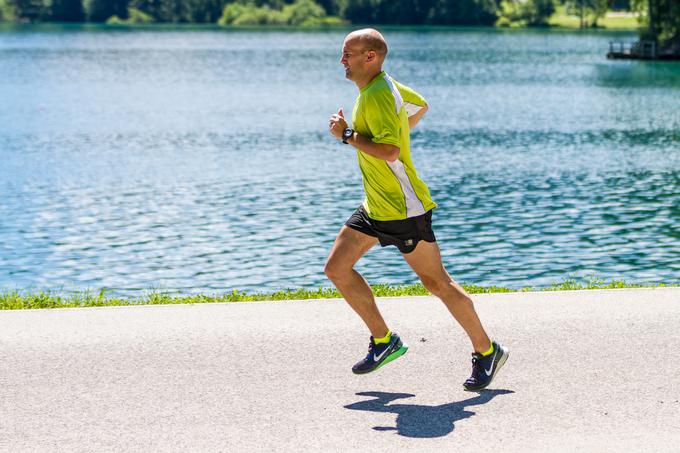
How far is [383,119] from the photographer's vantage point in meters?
6.02

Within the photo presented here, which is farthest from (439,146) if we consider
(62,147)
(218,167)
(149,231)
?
(149,231)

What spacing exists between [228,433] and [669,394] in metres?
2.41

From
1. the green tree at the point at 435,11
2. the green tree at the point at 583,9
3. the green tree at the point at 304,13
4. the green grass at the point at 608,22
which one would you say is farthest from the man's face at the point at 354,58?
the green tree at the point at 304,13

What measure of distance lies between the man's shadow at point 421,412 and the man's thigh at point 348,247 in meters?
0.75

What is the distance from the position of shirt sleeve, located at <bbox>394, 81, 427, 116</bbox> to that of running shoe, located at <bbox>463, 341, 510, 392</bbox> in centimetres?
141

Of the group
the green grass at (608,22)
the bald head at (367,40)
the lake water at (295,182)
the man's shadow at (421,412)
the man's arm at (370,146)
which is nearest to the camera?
the man's shadow at (421,412)

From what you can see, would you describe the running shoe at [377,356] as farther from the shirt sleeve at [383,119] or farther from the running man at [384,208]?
the shirt sleeve at [383,119]

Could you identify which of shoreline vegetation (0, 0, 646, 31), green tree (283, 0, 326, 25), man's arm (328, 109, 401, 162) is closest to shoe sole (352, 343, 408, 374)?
man's arm (328, 109, 401, 162)

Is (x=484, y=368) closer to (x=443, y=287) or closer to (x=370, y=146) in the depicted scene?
(x=443, y=287)

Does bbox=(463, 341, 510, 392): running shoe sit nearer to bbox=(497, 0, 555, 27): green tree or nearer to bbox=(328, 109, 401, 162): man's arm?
bbox=(328, 109, 401, 162): man's arm

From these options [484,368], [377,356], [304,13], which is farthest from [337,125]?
[304,13]

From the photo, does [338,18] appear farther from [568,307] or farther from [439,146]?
[568,307]

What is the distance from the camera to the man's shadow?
5.60m

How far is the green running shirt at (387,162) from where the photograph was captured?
6043 mm
